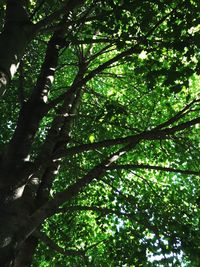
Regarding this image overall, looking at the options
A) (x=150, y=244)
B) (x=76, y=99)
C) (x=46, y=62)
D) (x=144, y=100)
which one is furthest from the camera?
(x=144, y=100)

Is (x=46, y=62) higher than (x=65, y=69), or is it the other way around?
(x=65, y=69)

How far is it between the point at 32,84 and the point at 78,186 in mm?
6323

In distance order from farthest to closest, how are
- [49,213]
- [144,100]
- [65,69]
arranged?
[65,69] < [144,100] < [49,213]

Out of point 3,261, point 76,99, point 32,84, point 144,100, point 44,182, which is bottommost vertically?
point 3,261

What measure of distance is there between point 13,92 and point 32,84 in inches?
23.4

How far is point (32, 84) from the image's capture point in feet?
31.6

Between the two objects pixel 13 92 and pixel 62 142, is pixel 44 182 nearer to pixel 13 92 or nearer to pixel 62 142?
pixel 62 142

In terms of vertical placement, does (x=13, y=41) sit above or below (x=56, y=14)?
below

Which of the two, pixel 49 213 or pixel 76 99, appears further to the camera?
pixel 76 99

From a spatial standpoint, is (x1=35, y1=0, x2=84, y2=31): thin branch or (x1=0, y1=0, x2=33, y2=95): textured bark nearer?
(x1=0, y1=0, x2=33, y2=95): textured bark

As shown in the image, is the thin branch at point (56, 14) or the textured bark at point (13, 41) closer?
the textured bark at point (13, 41)

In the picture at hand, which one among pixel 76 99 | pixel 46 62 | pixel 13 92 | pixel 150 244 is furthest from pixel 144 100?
pixel 150 244

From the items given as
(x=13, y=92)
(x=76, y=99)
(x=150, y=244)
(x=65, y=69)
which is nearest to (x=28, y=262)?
(x=150, y=244)

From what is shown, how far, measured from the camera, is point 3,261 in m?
3.46
